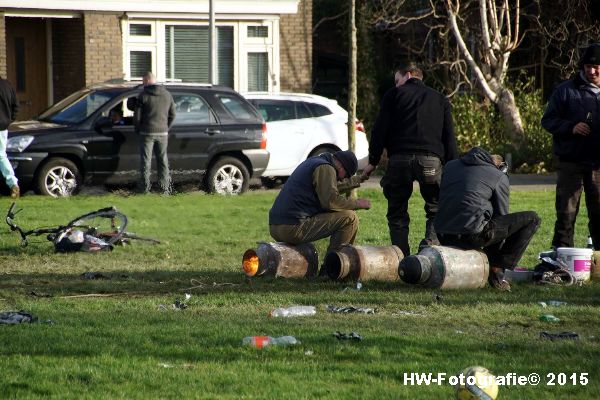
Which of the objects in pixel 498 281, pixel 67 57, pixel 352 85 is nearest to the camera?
pixel 498 281

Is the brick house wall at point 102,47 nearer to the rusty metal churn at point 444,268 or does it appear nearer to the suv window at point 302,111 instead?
the suv window at point 302,111

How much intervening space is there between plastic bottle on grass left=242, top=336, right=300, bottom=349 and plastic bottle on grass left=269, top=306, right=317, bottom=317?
1.31 m

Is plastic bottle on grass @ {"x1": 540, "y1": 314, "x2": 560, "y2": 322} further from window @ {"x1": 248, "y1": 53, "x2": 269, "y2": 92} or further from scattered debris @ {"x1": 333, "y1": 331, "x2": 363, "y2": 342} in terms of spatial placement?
window @ {"x1": 248, "y1": 53, "x2": 269, "y2": 92}

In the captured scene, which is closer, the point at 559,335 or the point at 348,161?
the point at 559,335

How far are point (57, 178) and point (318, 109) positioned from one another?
204 inches

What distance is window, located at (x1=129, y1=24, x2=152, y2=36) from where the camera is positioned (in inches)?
1030

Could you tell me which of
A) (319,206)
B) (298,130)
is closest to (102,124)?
(298,130)

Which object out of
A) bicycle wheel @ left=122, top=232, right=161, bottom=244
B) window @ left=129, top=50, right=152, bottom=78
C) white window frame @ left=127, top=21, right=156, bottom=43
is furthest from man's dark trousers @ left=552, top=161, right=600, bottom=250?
white window frame @ left=127, top=21, right=156, bottom=43

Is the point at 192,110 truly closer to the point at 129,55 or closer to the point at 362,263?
the point at 129,55

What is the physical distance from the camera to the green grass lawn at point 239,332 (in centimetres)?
674

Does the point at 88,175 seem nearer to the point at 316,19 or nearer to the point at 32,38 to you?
the point at 32,38

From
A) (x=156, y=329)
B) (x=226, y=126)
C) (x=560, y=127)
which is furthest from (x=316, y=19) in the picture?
(x=156, y=329)

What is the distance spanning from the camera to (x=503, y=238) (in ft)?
34.5

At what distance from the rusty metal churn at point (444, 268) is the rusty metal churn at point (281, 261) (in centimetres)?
108
